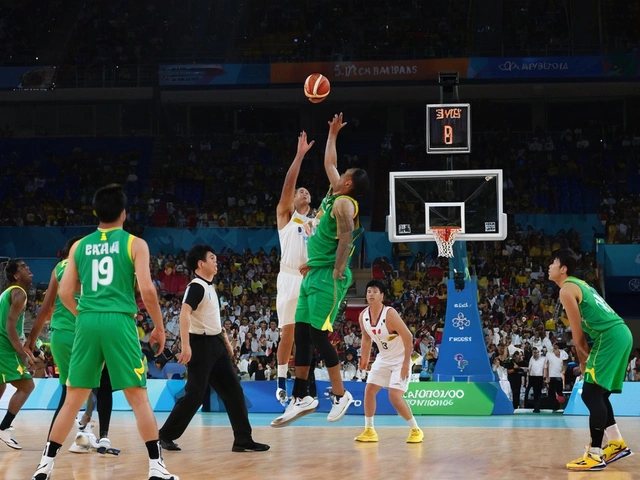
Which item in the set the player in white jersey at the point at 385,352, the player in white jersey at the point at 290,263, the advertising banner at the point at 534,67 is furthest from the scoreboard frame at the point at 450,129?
A: the advertising banner at the point at 534,67

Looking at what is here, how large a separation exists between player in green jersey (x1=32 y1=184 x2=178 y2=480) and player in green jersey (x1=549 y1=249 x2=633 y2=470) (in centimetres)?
366

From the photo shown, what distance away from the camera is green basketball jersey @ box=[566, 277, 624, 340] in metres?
8.09

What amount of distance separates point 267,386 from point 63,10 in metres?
21.3

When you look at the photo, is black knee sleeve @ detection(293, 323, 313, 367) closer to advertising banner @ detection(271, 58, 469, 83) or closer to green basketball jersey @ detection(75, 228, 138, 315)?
green basketball jersey @ detection(75, 228, 138, 315)

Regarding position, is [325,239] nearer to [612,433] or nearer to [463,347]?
[612,433]

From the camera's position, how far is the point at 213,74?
28.4m

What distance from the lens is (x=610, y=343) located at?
26.6 ft

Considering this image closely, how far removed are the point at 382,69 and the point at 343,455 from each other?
20.4 metres

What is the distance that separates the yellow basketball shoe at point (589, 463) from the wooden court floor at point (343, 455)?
8 cm

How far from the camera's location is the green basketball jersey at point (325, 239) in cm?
838

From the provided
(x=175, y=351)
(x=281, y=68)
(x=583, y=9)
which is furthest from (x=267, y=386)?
(x=583, y=9)

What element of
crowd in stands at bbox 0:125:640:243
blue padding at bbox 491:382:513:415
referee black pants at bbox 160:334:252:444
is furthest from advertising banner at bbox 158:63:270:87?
referee black pants at bbox 160:334:252:444

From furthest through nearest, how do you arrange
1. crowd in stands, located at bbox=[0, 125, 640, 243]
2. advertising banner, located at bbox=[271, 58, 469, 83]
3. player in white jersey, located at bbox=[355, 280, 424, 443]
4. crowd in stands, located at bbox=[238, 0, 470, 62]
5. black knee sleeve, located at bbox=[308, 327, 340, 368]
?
crowd in stands, located at bbox=[238, 0, 470, 62] → advertising banner, located at bbox=[271, 58, 469, 83] → crowd in stands, located at bbox=[0, 125, 640, 243] → player in white jersey, located at bbox=[355, 280, 424, 443] → black knee sleeve, located at bbox=[308, 327, 340, 368]

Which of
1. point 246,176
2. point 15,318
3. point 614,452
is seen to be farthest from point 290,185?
point 246,176
